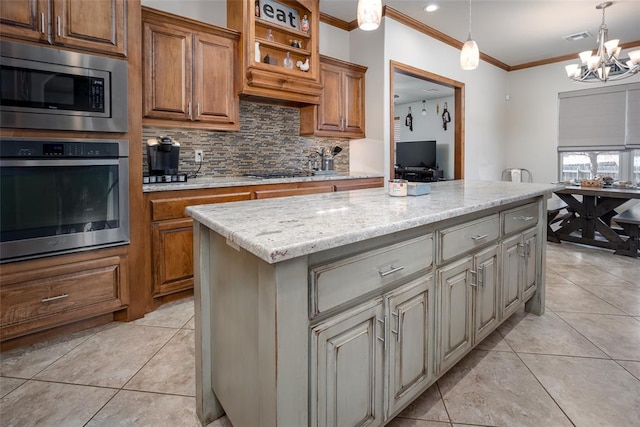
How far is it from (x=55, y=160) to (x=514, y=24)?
4.99 meters

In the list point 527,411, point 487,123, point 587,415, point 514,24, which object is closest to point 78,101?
point 527,411

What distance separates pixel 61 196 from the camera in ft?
6.95

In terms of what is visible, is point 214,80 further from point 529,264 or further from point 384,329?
point 529,264

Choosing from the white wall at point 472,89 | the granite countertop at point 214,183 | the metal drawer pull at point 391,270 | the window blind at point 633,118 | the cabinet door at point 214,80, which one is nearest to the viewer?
the metal drawer pull at point 391,270

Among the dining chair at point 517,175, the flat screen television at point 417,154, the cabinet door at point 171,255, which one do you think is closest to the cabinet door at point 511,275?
the cabinet door at point 171,255

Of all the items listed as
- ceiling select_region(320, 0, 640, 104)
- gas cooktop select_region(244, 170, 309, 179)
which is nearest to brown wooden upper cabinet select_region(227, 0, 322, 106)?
ceiling select_region(320, 0, 640, 104)

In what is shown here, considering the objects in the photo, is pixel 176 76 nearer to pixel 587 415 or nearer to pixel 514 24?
pixel 587 415

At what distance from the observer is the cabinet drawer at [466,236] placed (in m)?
1.53

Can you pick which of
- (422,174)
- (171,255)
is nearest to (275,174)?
(171,255)

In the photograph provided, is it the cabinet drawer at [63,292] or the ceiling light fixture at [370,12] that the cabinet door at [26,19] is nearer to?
the cabinet drawer at [63,292]

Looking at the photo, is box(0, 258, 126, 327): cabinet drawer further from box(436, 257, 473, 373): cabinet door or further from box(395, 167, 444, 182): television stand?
box(395, 167, 444, 182): television stand

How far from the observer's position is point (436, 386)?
174cm

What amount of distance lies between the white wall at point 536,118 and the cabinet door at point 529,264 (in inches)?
175

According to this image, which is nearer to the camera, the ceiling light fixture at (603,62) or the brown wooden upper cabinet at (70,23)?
the brown wooden upper cabinet at (70,23)
